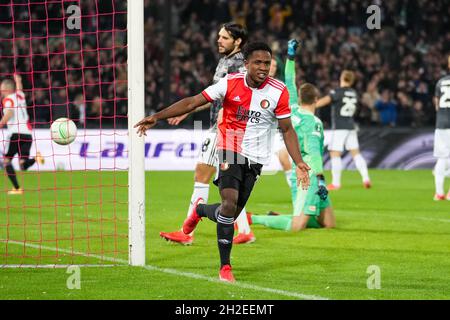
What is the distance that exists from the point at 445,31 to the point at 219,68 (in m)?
22.5

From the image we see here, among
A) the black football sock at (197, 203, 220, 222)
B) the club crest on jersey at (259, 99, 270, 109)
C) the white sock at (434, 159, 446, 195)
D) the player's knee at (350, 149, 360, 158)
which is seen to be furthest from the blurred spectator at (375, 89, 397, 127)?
the club crest on jersey at (259, 99, 270, 109)

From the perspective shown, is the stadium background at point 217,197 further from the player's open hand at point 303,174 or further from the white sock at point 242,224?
the player's open hand at point 303,174

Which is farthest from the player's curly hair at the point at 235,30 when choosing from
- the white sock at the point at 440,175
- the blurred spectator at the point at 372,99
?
the blurred spectator at the point at 372,99

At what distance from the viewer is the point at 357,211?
14.7m

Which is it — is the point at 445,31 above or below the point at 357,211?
above

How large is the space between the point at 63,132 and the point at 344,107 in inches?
416

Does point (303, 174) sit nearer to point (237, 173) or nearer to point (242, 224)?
point (237, 173)

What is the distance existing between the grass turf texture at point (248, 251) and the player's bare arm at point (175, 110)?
1.31 m

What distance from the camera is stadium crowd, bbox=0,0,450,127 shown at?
2555 centimetres

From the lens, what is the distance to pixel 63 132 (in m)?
9.81

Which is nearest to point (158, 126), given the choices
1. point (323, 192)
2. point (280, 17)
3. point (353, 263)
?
point (280, 17)
